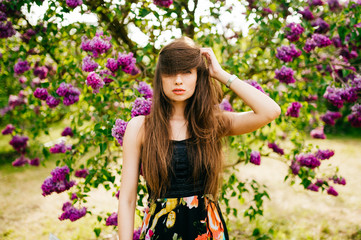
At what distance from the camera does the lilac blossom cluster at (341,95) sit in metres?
2.05

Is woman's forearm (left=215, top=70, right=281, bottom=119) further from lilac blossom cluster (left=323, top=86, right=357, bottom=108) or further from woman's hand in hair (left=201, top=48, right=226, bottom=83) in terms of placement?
lilac blossom cluster (left=323, top=86, right=357, bottom=108)

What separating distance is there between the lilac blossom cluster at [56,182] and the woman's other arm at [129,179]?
753mm

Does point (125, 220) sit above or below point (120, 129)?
below

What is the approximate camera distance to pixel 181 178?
59.3 inches

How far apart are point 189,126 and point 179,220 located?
50cm

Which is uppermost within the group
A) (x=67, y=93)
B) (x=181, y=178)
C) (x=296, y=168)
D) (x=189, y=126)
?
(x=67, y=93)

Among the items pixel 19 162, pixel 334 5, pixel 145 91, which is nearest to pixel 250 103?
pixel 145 91

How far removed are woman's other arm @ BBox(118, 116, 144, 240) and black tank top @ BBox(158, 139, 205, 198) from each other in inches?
7.2

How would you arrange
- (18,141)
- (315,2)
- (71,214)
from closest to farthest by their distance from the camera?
1. (71,214)
2. (315,2)
3. (18,141)

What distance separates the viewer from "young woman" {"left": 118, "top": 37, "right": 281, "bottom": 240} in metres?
1.46

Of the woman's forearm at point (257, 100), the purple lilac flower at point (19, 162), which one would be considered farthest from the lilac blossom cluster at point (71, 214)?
the purple lilac flower at point (19, 162)

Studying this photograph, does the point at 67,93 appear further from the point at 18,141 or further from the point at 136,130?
the point at 18,141

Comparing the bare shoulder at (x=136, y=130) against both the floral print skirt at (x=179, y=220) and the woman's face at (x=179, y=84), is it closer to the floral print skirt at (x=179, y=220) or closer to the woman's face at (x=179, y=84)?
the woman's face at (x=179, y=84)

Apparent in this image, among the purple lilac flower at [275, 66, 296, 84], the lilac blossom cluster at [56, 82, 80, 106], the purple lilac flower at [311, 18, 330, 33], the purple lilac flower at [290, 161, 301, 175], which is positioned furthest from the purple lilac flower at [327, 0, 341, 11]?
the lilac blossom cluster at [56, 82, 80, 106]
